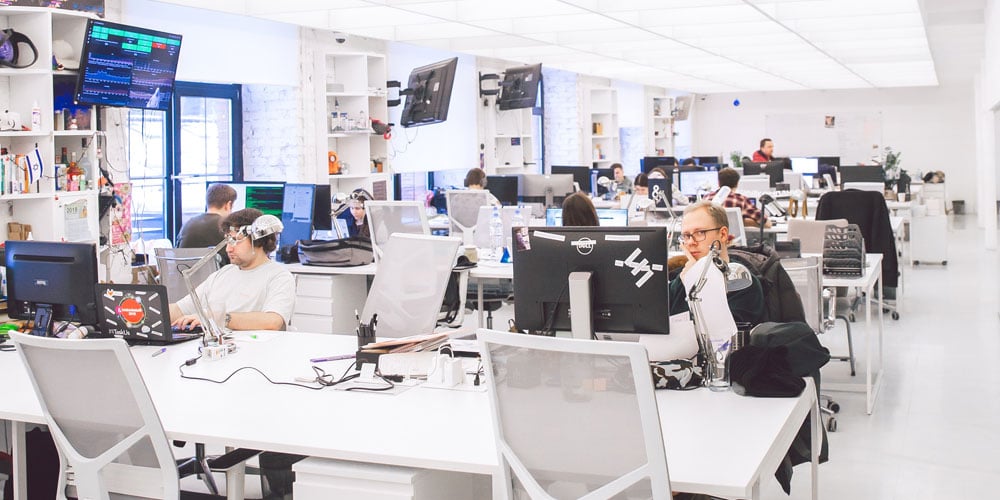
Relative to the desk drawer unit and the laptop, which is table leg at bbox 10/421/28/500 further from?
the desk drawer unit

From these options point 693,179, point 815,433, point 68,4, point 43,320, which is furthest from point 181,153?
point 815,433

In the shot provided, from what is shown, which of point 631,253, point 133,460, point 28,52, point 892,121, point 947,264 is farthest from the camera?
point 892,121

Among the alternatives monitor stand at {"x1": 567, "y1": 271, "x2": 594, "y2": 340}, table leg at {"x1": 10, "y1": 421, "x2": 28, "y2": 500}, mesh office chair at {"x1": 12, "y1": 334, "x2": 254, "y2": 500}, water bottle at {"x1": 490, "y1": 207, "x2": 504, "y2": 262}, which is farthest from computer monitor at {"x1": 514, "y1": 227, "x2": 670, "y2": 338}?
water bottle at {"x1": 490, "y1": 207, "x2": 504, "y2": 262}

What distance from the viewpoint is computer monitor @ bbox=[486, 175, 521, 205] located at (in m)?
9.46

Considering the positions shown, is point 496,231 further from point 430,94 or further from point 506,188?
point 506,188

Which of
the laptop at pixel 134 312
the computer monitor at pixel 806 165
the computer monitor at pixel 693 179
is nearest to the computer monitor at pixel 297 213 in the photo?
the laptop at pixel 134 312

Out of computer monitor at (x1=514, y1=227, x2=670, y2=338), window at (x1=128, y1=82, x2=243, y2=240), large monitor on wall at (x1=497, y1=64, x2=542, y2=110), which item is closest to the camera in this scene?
computer monitor at (x1=514, y1=227, x2=670, y2=338)

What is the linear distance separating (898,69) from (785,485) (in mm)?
12945

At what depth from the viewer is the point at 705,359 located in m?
2.95

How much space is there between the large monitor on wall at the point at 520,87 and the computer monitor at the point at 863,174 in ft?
12.3

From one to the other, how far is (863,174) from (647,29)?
400 cm

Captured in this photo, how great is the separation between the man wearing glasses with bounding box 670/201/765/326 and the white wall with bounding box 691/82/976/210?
17914mm

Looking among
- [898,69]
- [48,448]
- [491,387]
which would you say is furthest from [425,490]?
[898,69]

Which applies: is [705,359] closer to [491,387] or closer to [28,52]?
[491,387]
